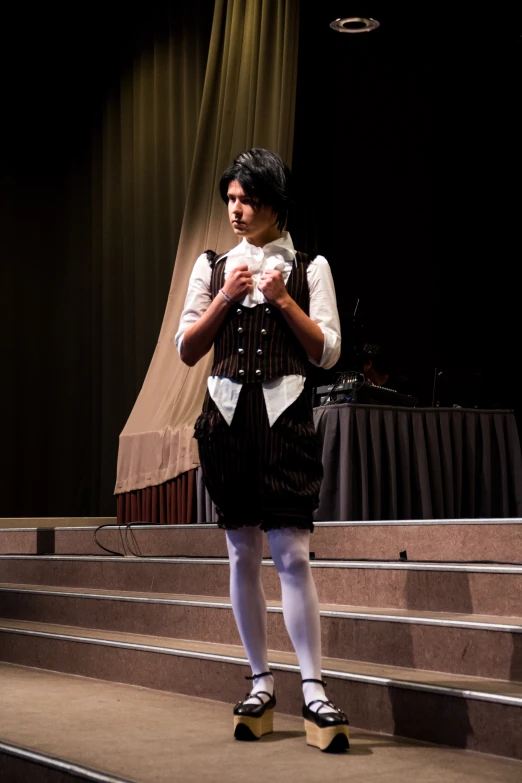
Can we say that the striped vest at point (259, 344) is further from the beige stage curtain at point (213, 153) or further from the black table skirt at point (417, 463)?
the beige stage curtain at point (213, 153)

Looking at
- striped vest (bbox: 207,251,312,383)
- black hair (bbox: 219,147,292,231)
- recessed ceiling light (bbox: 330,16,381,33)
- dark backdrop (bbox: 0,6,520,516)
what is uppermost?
recessed ceiling light (bbox: 330,16,381,33)

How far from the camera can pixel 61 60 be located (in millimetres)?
7207

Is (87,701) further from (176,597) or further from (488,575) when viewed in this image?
(488,575)

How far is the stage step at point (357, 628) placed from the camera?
221cm

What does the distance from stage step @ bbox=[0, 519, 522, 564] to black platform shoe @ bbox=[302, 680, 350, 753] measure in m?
0.88

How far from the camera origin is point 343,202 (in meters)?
6.40

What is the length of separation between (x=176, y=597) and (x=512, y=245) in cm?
501

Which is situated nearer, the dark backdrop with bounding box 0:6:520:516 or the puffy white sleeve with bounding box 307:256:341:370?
the puffy white sleeve with bounding box 307:256:341:370

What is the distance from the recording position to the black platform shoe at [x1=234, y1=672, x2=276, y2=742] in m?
2.09

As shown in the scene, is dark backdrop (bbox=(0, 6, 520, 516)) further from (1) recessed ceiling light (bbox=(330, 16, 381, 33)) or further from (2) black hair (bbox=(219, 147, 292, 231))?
(2) black hair (bbox=(219, 147, 292, 231))

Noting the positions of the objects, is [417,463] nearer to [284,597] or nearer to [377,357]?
[377,357]

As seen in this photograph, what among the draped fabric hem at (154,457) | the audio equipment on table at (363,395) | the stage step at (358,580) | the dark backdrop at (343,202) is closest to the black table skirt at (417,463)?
the audio equipment on table at (363,395)

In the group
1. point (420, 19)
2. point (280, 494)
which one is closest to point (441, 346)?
point (420, 19)

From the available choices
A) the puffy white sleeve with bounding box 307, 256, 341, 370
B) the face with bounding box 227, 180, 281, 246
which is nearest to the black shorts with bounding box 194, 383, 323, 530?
the puffy white sleeve with bounding box 307, 256, 341, 370
